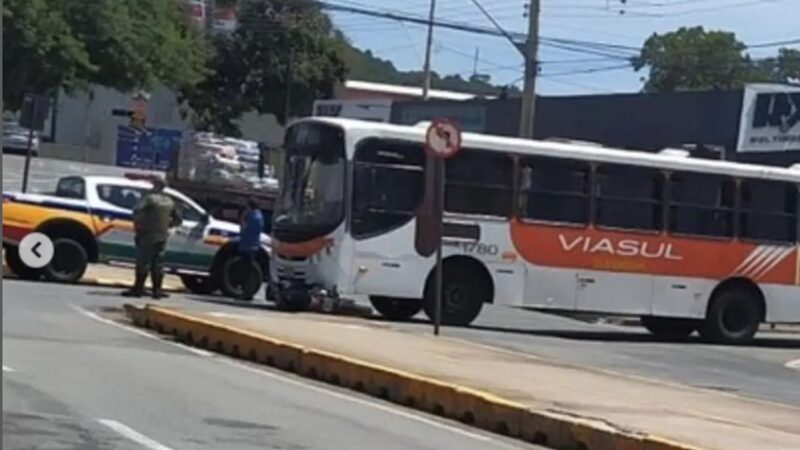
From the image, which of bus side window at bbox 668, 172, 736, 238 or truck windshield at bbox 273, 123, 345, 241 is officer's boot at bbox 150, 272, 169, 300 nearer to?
truck windshield at bbox 273, 123, 345, 241

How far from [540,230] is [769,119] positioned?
1418 centimetres

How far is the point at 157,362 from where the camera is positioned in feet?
56.9

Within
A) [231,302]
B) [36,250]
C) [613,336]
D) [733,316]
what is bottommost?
[613,336]

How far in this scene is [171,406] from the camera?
45.1ft

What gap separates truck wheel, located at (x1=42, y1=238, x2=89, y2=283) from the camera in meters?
28.3

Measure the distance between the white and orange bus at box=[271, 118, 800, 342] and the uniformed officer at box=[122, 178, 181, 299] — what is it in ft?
6.45

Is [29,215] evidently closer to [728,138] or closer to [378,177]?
[378,177]

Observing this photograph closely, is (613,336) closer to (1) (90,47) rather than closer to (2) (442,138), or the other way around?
(2) (442,138)

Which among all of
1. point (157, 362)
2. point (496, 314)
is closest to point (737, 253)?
point (496, 314)

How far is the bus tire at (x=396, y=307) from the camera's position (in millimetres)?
28172

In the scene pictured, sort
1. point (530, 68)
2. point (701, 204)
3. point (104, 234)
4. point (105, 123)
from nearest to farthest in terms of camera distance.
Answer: point (104, 234), point (701, 204), point (530, 68), point (105, 123)

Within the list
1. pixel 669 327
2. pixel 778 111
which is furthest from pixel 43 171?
pixel 669 327

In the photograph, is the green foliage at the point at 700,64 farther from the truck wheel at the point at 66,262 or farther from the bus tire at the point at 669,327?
the truck wheel at the point at 66,262

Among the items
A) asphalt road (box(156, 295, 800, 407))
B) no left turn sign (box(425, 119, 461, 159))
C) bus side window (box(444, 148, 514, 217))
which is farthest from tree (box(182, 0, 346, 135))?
no left turn sign (box(425, 119, 461, 159))
